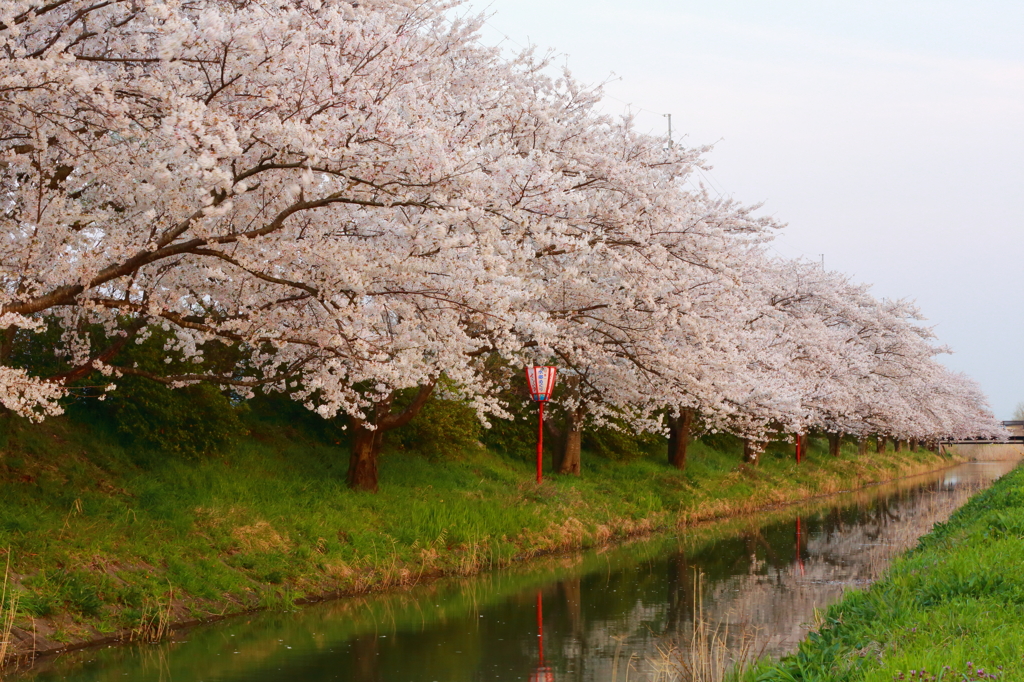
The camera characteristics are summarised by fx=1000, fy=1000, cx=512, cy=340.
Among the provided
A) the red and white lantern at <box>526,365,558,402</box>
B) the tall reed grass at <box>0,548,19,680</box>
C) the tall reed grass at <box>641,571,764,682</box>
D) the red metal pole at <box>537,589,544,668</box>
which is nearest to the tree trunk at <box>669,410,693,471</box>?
the red and white lantern at <box>526,365,558,402</box>

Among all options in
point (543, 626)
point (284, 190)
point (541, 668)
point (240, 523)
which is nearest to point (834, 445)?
point (543, 626)

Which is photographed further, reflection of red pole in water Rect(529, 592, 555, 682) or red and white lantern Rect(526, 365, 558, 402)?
red and white lantern Rect(526, 365, 558, 402)

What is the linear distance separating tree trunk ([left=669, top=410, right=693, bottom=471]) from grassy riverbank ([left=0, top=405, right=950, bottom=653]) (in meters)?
7.75

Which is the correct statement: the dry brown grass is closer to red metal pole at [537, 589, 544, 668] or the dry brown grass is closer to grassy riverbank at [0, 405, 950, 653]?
grassy riverbank at [0, 405, 950, 653]

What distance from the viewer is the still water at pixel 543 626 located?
11461 millimetres

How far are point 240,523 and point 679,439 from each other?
21.2 m

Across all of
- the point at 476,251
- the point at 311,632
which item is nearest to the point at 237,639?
the point at 311,632

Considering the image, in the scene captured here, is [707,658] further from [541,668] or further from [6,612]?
[6,612]

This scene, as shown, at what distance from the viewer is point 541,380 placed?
2309 cm

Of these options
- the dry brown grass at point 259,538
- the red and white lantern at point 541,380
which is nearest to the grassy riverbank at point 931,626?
the dry brown grass at point 259,538

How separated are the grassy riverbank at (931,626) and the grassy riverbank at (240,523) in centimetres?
809

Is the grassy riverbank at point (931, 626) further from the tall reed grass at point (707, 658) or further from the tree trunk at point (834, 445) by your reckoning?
the tree trunk at point (834, 445)

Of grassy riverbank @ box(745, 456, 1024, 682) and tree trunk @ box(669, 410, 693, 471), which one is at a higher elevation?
tree trunk @ box(669, 410, 693, 471)

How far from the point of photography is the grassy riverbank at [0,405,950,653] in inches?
498
